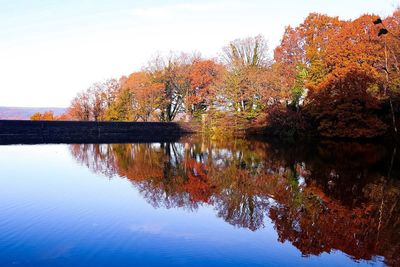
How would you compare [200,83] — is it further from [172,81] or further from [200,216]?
[200,216]

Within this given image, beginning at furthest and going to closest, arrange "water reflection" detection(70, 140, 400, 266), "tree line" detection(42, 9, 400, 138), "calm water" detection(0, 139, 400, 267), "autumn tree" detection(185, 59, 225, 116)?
"autumn tree" detection(185, 59, 225, 116) → "tree line" detection(42, 9, 400, 138) → "water reflection" detection(70, 140, 400, 266) → "calm water" detection(0, 139, 400, 267)

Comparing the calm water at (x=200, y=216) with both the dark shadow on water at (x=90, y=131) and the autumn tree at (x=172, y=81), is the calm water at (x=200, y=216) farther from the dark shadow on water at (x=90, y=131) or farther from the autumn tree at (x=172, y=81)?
the autumn tree at (x=172, y=81)

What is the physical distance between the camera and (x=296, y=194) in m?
9.29

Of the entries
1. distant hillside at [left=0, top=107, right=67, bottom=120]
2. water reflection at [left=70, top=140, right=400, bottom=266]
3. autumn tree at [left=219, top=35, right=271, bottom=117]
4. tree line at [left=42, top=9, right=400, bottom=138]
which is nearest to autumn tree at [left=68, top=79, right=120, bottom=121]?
tree line at [left=42, top=9, right=400, bottom=138]

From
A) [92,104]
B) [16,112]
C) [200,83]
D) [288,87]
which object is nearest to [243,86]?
[288,87]

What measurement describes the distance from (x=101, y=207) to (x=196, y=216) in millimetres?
2109

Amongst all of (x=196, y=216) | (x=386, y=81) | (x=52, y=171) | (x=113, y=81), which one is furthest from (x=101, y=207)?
(x=113, y=81)

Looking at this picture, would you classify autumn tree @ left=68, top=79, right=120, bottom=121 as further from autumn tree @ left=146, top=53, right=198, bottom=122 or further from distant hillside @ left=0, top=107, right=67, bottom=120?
distant hillside @ left=0, top=107, right=67, bottom=120

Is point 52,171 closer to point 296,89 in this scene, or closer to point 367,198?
point 367,198

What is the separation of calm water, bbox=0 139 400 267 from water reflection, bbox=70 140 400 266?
0.03 meters

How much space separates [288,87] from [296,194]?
2677cm

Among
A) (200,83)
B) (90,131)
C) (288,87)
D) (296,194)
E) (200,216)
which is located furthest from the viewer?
(200,83)

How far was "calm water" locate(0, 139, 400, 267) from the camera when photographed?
5.37m

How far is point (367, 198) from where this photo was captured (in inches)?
354
